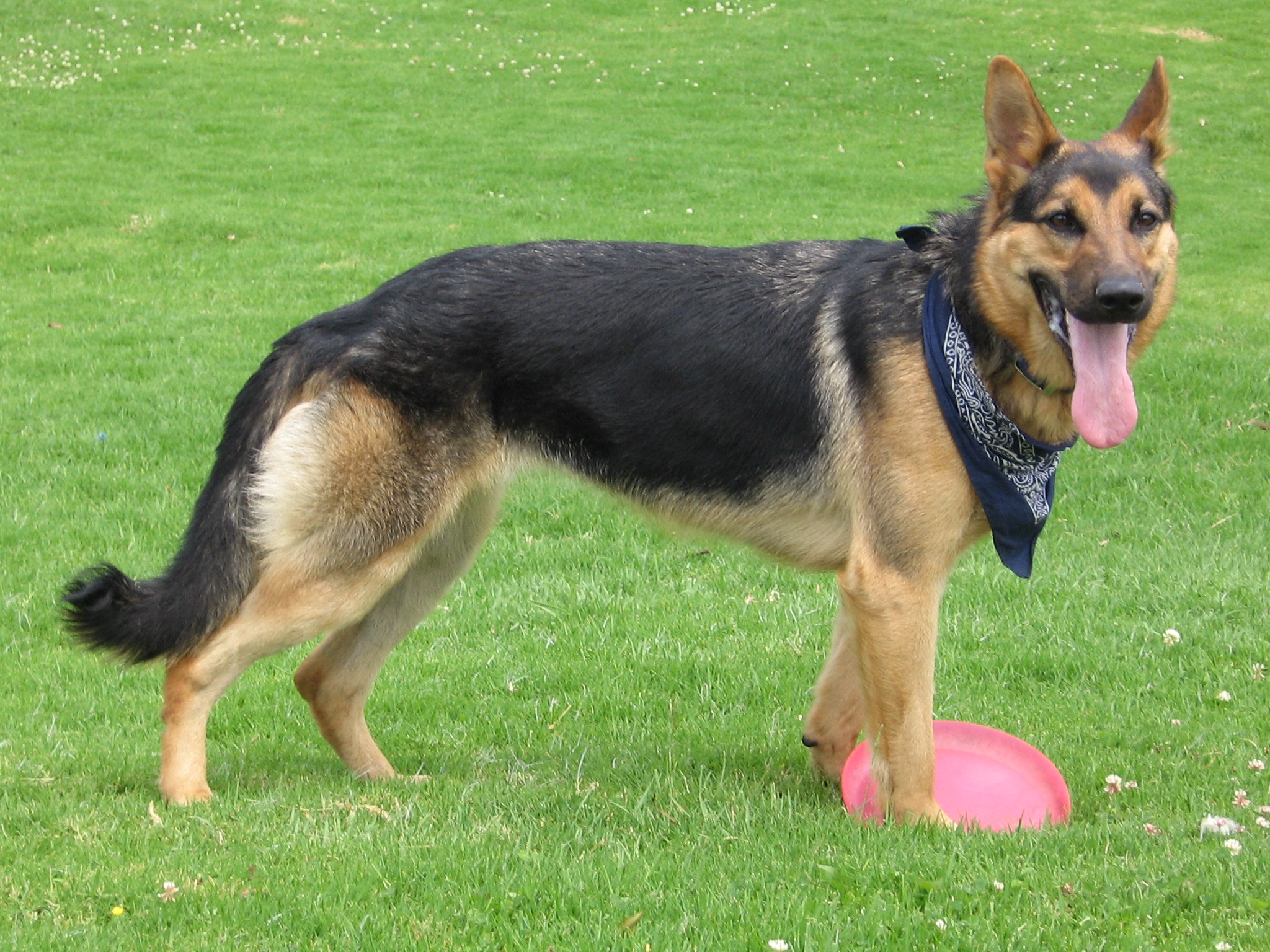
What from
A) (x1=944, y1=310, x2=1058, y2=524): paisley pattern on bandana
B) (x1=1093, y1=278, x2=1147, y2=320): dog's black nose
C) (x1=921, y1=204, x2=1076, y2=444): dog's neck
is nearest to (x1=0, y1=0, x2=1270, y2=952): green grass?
(x1=944, y1=310, x2=1058, y2=524): paisley pattern on bandana

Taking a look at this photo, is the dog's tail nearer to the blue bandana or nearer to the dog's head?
the blue bandana

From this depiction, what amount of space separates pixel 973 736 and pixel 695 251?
216 centimetres

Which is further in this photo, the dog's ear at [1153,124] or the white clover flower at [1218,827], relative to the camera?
the dog's ear at [1153,124]

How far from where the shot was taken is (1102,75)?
82.3ft

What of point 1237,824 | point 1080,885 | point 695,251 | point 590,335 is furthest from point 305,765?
point 1237,824

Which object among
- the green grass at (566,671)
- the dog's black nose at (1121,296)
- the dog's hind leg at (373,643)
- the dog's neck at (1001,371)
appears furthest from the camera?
the dog's hind leg at (373,643)

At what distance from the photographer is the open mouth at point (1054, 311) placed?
412 cm

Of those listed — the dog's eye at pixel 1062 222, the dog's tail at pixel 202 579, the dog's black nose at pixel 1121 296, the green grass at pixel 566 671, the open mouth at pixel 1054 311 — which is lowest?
the green grass at pixel 566 671

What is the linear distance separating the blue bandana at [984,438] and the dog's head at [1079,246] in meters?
0.17

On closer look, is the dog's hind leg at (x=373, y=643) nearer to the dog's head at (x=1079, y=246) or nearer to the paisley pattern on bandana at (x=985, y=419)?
the paisley pattern on bandana at (x=985, y=419)

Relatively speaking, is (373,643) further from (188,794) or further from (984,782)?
(984,782)

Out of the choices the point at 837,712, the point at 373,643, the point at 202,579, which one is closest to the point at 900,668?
the point at 837,712

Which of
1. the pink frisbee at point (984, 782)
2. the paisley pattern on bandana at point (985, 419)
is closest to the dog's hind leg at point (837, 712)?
the pink frisbee at point (984, 782)

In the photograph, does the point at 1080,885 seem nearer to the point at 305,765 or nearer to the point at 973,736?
the point at 973,736
